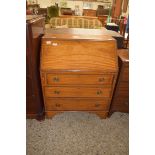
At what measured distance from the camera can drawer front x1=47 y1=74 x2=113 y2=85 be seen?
5.81 feet

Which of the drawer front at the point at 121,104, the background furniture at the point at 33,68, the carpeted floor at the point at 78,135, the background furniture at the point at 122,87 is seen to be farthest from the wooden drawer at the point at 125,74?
the background furniture at the point at 33,68

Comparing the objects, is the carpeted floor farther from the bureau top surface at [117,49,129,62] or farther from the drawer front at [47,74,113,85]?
the bureau top surface at [117,49,129,62]

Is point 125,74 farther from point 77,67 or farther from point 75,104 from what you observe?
point 75,104

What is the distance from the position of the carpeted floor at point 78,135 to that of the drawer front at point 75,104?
22 centimetres

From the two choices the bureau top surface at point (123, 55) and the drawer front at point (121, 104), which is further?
the drawer front at point (121, 104)

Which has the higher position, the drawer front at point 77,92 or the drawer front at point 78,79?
the drawer front at point 78,79

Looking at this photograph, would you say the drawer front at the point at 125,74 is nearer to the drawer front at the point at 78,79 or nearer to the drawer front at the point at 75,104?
the drawer front at the point at 78,79

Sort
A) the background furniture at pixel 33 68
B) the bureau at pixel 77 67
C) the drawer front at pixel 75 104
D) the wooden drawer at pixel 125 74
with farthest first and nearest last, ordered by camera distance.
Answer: the drawer front at pixel 75 104 < the wooden drawer at pixel 125 74 < the bureau at pixel 77 67 < the background furniture at pixel 33 68

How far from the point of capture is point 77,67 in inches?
68.1

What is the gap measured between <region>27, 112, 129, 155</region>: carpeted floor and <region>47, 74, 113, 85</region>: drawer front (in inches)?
24.0

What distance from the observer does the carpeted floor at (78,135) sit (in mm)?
1734
